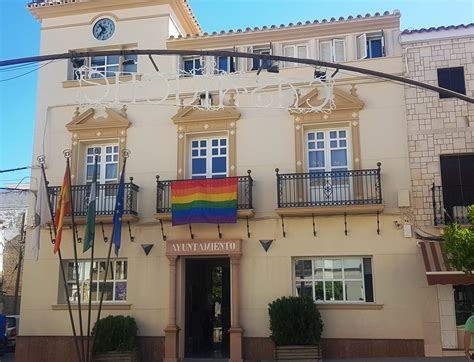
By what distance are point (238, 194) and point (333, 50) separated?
498 centimetres

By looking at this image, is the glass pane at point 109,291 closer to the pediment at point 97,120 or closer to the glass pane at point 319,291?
the pediment at point 97,120

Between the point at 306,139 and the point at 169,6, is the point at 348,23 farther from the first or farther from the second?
the point at 169,6

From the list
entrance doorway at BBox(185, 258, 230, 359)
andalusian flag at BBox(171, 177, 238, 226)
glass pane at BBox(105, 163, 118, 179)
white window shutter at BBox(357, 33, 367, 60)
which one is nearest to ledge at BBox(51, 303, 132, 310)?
entrance doorway at BBox(185, 258, 230, 359)

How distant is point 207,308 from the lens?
57.7ft

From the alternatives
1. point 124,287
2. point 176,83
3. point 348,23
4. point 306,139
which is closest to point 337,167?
point 306,139

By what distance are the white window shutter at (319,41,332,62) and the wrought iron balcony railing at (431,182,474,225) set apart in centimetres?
472

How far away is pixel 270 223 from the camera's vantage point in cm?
1521

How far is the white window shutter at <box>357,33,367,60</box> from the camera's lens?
52.0ft

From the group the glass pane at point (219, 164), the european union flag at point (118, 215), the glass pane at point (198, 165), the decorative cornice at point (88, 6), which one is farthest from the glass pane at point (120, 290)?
the decorative cornice at point (88, 6)

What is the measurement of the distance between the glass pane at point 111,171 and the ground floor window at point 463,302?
32.3 feet

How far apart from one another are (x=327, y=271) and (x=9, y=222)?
2418 centimetres

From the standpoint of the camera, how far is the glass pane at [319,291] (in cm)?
1491

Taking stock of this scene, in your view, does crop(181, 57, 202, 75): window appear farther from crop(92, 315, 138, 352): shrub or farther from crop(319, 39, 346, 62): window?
crop(92, 315, 138, 352): shrub

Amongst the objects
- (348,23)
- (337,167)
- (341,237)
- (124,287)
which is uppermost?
(348,23)
